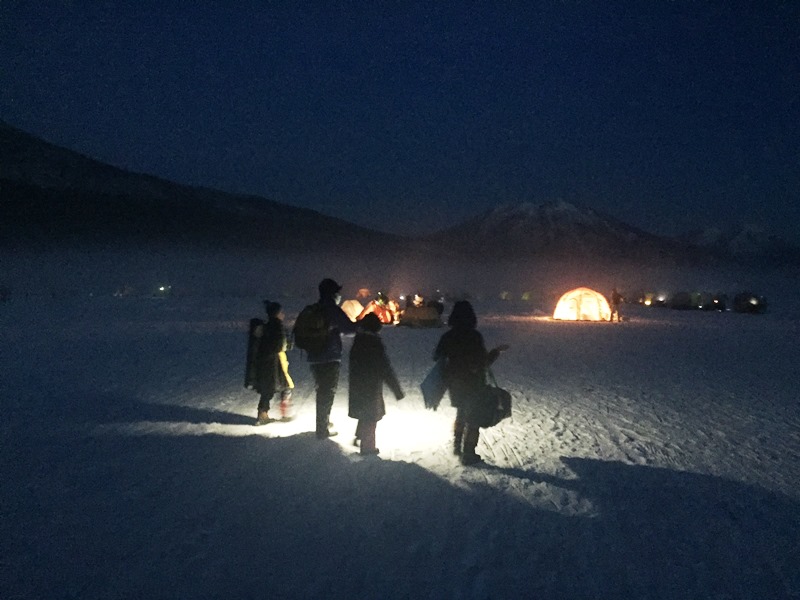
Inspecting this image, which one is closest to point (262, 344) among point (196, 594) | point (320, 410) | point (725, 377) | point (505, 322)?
point (320, 410)

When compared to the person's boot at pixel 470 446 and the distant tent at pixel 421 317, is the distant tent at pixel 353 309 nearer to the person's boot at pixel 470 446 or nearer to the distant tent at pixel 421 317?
the distant tent at pixel 421 317

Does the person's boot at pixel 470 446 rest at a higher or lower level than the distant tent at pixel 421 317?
lower

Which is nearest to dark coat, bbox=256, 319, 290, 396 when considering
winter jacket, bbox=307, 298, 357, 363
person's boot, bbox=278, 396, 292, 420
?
person's boot, bbox=278, 396, 292, 420

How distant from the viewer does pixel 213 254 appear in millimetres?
141500

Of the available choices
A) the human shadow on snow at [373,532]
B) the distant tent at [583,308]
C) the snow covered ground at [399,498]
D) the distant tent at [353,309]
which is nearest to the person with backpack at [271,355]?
the snow covered ground at [399,498]

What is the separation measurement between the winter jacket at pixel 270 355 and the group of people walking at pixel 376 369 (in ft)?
3.48

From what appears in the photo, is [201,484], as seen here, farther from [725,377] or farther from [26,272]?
[26,272]

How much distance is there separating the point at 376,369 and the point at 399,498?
1.61 m

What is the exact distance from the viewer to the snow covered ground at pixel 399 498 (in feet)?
14.1

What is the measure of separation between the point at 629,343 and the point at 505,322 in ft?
31.9

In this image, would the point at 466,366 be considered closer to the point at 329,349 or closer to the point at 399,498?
the point at 399,498

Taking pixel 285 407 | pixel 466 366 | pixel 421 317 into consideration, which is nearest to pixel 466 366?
pixel 466 366

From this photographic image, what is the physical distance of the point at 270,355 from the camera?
8375 millimetres

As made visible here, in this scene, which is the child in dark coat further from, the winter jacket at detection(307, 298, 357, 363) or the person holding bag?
the person holding bag
